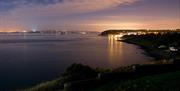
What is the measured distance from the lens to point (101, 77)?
16688 mm

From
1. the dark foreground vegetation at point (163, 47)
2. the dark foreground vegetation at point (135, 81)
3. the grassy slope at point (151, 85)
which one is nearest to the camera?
the grassy slope at point (151, 85)

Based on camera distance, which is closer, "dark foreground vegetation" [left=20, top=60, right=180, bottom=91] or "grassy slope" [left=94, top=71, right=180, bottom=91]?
"grassy slope" [left=94, top=71, right=180, bottom=91]

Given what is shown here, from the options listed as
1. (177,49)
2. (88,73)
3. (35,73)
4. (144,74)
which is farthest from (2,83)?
(177,49)

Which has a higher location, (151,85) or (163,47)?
(151,85)

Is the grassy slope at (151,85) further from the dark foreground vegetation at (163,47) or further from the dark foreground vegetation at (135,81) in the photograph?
the dark foreground vegetation at (163,47)

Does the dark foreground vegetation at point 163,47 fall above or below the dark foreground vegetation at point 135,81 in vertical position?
below

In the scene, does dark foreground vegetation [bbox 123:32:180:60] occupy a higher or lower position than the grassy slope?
lower

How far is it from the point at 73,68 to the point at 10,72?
2358cm

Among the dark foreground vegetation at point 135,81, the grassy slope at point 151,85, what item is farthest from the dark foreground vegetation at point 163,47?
the grassy slope at point 151,85

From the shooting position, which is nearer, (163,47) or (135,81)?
(135,81)

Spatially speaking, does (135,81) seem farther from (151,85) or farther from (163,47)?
(163,47)

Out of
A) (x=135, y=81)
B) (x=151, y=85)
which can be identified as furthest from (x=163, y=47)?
(x=151, y=85)

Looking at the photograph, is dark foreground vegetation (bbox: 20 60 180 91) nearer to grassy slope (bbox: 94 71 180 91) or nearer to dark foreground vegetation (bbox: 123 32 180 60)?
grassy slope (bbox: 94 71 180 91)

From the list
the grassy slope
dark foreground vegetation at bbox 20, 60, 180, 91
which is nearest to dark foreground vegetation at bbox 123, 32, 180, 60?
dark foreground vegetation at bbox 20, 60, 180, 91
